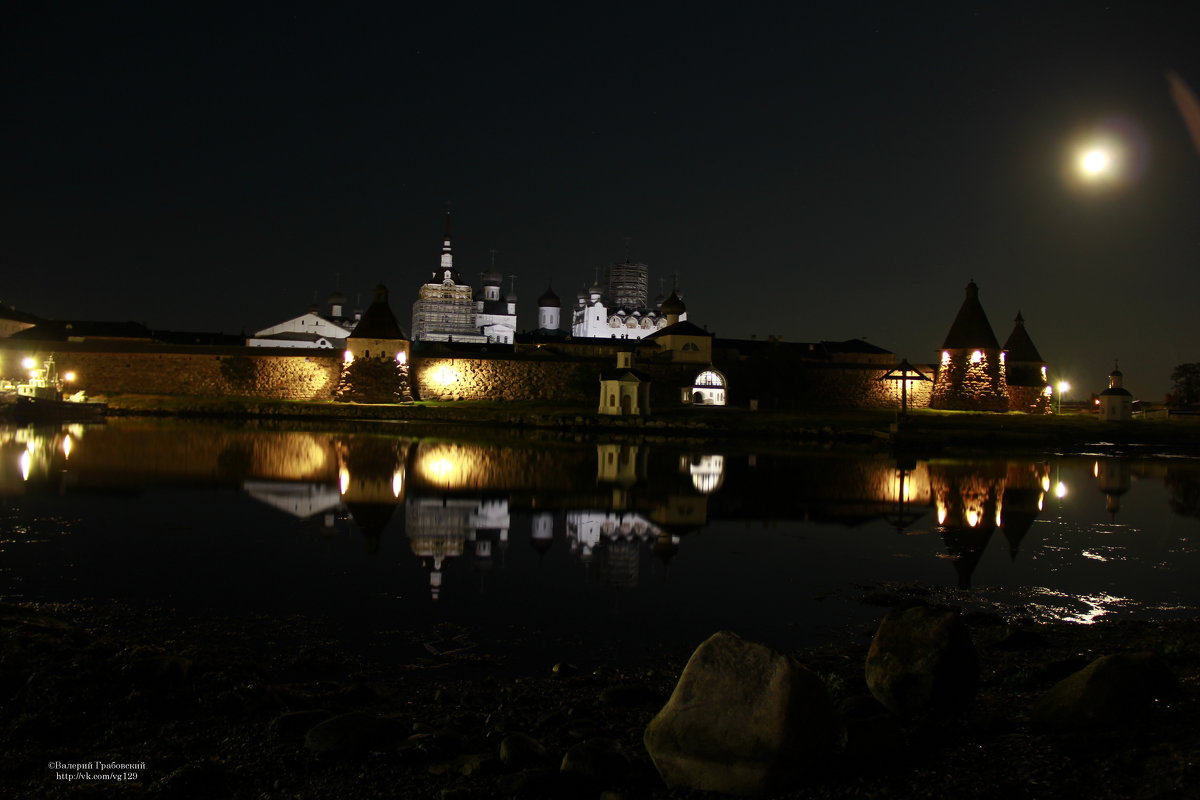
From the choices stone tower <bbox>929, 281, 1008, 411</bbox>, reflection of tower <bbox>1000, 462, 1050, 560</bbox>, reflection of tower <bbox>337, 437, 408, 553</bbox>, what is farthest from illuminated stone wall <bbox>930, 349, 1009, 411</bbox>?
reflection of tower <bbox>337, 437, 408, 553</bbox>

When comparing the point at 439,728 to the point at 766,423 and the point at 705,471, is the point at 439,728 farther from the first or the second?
the point at 766,423

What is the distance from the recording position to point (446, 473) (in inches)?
671

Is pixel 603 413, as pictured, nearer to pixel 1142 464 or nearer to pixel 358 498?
pixel 1142 464

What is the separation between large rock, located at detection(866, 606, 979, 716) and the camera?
14.9 ft

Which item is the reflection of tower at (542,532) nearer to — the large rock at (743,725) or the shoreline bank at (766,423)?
the large rock at (743,725)

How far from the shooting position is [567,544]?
10.2 metres

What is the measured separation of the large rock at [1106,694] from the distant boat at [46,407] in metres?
37.8

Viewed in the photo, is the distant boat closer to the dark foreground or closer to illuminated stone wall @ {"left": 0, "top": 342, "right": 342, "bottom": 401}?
illuminated stone wall @ {"left": 0, "top": 342, "right": 342, "bottom": 401}

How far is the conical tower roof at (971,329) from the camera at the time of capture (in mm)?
42344

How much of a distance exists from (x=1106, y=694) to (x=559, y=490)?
11.4 meters

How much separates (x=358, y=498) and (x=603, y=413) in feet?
76.4

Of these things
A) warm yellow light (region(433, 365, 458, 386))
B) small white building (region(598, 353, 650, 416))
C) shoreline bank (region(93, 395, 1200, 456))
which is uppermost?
warm yellow light (region(433, 365, 458, 386))

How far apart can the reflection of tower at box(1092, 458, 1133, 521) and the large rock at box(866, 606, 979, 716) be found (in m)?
11.2

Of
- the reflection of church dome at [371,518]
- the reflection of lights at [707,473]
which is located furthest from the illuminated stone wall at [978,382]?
the reflection of church dome at [371,518]
